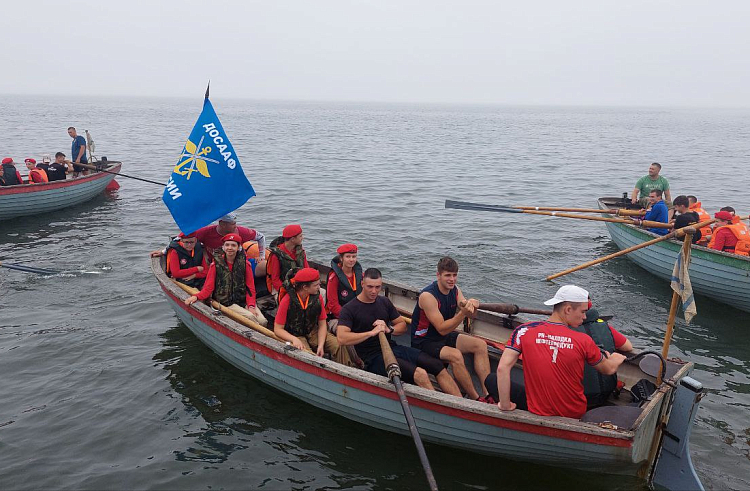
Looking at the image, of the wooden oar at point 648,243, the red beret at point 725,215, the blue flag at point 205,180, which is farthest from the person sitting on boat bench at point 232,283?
the red beret at point 725,215

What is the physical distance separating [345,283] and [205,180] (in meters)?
3.34

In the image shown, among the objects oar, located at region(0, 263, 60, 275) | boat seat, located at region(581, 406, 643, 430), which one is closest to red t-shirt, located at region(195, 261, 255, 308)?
boat seat, located at region(581, 406, 643, 430)

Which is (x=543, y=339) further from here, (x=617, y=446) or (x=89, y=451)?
(x=89, y=451)

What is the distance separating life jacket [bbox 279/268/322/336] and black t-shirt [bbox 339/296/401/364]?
0.98m

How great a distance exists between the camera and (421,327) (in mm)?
7312

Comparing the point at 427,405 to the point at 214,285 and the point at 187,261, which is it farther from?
the point at 187,261

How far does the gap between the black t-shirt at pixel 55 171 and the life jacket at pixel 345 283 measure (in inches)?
612

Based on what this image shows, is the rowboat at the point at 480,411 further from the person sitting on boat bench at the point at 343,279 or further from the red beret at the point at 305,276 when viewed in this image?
the person sitting on boat bench at the point at 343,279

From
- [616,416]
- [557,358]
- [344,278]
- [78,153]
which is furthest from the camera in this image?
[78,153]

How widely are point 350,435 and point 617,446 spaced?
11.8ft

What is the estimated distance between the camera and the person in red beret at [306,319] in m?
7.60

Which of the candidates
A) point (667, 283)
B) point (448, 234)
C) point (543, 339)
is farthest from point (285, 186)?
point (543, 339)

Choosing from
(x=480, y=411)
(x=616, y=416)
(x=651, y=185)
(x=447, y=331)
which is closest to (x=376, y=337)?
(x=447, y=331)

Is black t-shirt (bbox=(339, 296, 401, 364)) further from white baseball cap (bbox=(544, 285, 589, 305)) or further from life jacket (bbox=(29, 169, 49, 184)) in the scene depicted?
life jacket (bbox=(29, 169, 49, 184))
